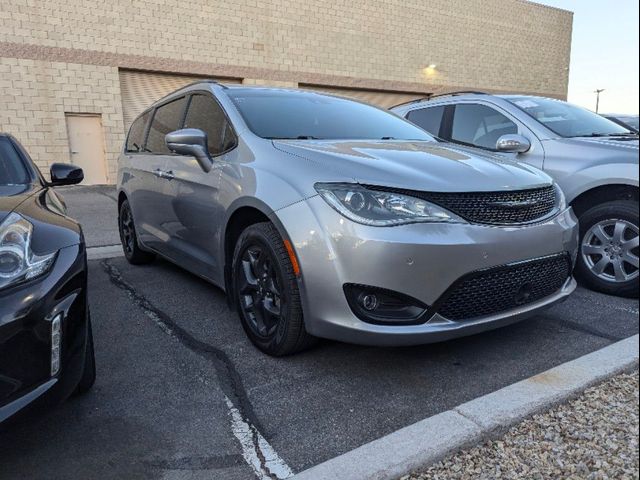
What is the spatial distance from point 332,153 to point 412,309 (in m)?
0.96

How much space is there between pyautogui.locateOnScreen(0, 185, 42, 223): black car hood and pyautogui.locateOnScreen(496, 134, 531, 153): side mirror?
3.55 metres

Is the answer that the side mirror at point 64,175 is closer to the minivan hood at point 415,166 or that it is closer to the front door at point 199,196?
the front door at point 199,196

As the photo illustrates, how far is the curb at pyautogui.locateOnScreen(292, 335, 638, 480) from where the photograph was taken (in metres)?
1.89

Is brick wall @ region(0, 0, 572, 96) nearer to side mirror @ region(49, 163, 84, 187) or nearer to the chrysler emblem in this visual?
the chrysler emblem

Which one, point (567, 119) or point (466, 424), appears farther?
point (567, 119)

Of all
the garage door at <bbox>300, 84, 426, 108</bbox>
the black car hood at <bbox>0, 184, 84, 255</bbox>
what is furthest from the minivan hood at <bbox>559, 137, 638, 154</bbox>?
the garage door at <bbox>300, 84, 426, 108</bbox>

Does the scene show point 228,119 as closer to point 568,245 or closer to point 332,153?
point 332,153

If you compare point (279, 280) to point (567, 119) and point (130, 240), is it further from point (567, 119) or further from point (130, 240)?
point (567, 119)

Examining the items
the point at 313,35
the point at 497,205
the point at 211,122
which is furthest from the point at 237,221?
the point at 313,35

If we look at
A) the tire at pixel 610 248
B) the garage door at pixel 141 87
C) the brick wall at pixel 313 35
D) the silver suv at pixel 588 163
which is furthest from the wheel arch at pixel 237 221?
the garage door at pixel 141 87

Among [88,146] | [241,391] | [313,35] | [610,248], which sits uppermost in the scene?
[313,35]

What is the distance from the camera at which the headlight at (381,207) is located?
7.66 ft

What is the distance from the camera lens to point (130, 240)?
520 cm

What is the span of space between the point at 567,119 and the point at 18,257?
186 inches
